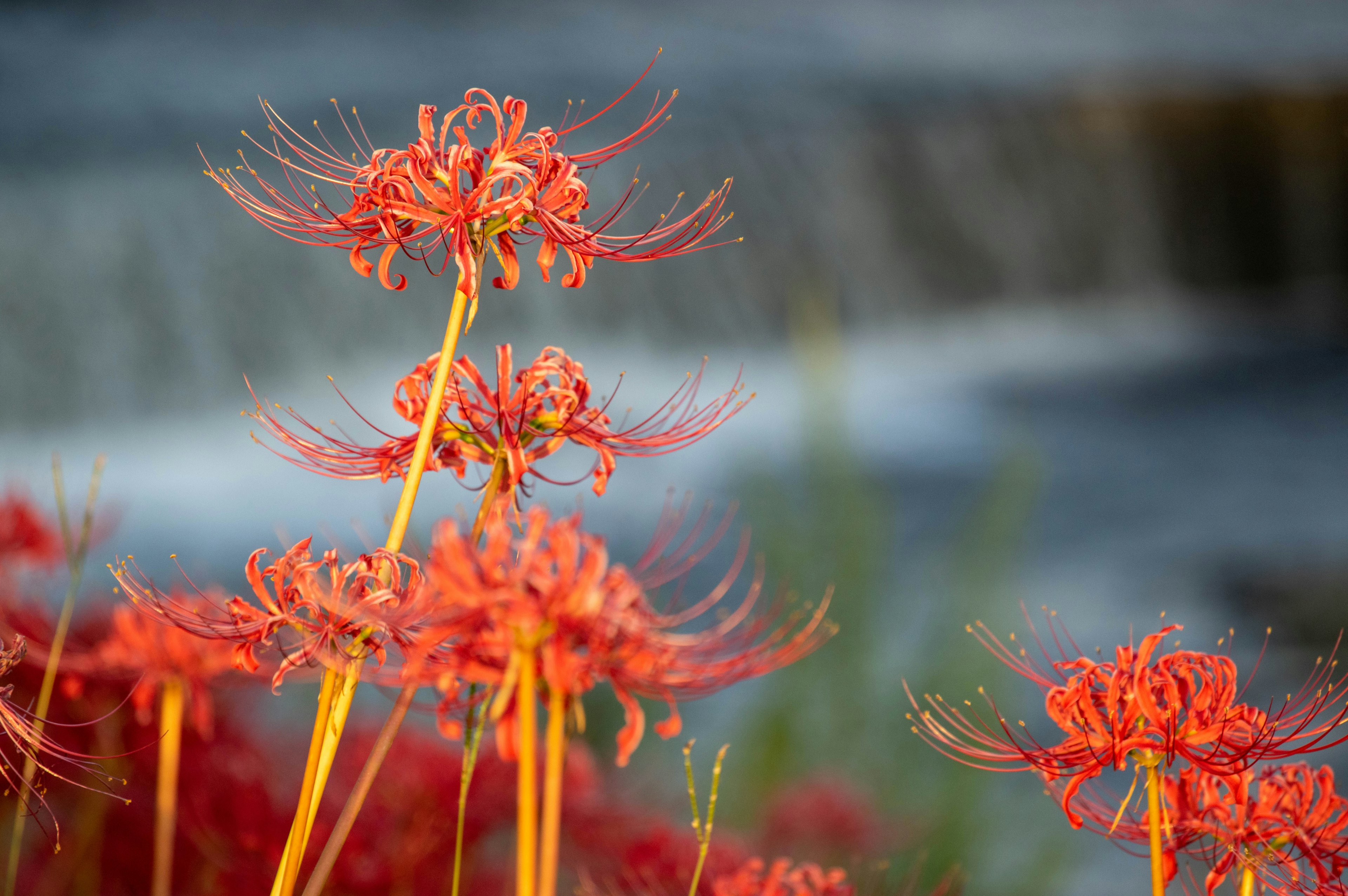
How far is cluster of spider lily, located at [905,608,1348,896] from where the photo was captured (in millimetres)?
368

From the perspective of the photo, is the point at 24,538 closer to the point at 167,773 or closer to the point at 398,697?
the point at 167,773

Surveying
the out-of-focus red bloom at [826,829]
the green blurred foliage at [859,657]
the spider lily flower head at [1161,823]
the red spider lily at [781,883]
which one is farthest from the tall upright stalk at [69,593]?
the green blurred foliage at [859,657]

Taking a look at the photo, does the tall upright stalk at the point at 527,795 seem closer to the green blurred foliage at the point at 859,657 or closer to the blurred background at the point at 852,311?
the green blurred foliage at the point at 859,657

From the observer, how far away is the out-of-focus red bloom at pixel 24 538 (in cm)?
67

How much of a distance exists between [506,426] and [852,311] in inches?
222

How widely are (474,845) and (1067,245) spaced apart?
633cm

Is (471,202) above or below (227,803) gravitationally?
above

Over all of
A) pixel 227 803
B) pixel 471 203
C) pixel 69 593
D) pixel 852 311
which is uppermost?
pixel 852 311

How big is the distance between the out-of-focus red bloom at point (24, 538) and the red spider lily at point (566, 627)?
1.42 ft

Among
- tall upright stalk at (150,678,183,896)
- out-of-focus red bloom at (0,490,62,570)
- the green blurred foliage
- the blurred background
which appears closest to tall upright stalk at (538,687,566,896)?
tall upright stalk at (150,678,183,896)

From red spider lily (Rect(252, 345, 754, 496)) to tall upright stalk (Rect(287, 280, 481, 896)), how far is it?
0.04 m

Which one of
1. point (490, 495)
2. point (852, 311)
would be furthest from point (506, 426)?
point (852, 311)

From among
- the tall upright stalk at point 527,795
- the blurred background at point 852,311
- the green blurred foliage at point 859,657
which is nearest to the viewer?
the tall upright stalk at point 527,795

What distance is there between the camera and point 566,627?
31 centimetres
